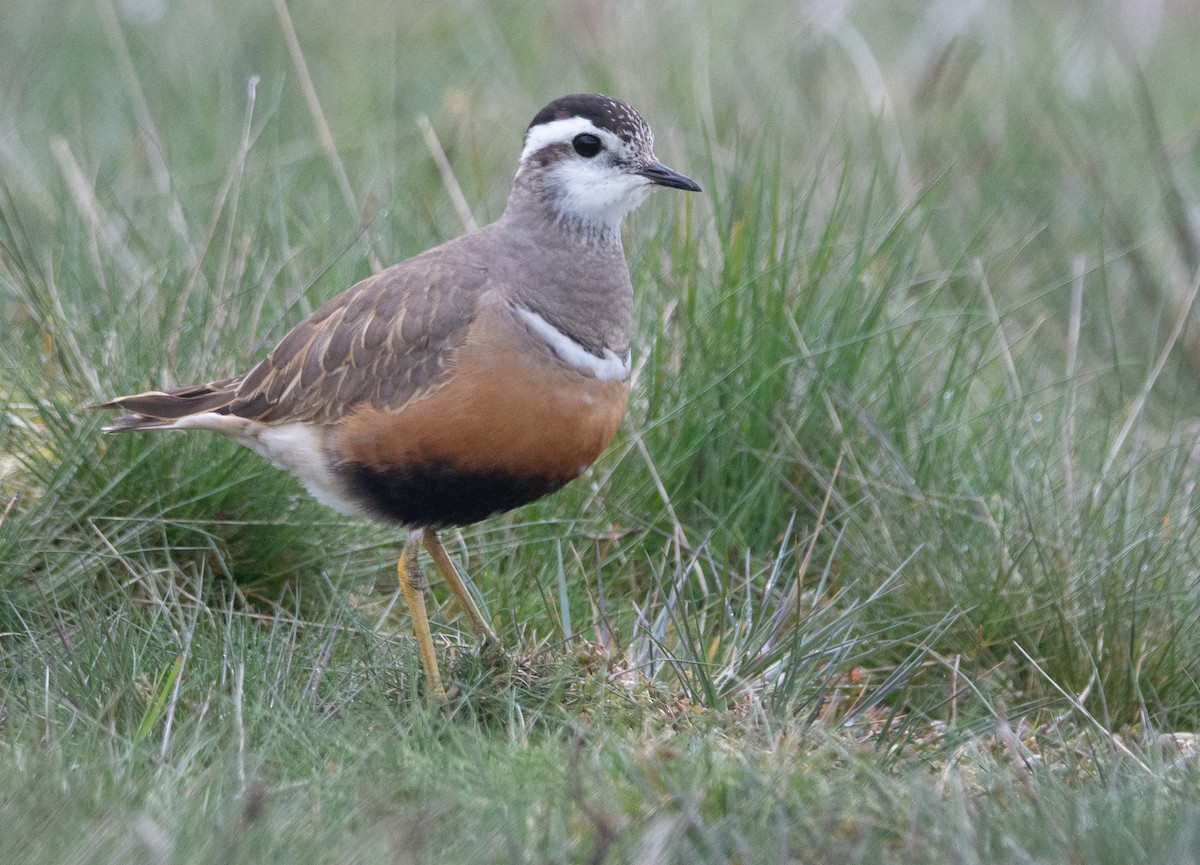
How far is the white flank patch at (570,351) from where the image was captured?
4047 mm

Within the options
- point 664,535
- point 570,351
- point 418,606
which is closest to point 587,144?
point 570,351

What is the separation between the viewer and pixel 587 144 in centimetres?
438

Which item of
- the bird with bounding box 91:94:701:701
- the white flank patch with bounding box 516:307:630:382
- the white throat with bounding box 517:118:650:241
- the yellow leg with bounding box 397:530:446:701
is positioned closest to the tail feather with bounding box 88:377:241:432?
the bird with bounding box 91:94:701:701

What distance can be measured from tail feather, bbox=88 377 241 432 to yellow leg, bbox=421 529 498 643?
75 cm

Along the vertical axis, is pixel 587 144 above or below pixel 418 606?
above

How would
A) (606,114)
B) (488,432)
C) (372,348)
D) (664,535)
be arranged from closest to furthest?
(488,432) < (372,348) < (606,114) < (664,535)

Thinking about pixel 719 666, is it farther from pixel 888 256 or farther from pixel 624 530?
pixel 888 256

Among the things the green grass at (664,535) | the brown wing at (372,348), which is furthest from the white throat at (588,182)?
the green grass at (664,535)

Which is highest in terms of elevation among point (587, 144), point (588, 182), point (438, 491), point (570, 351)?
point (587, 144)

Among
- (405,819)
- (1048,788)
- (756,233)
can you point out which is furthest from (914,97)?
(405,819)

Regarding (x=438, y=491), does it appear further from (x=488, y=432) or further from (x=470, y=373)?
(x=470, y=373)

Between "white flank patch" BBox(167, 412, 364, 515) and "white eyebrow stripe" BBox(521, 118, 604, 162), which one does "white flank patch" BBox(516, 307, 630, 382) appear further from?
"white flank patch" BBox(167, 412, 364, 515)

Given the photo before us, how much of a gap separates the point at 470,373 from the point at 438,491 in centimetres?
35

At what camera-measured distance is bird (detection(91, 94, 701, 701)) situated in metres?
3.96
